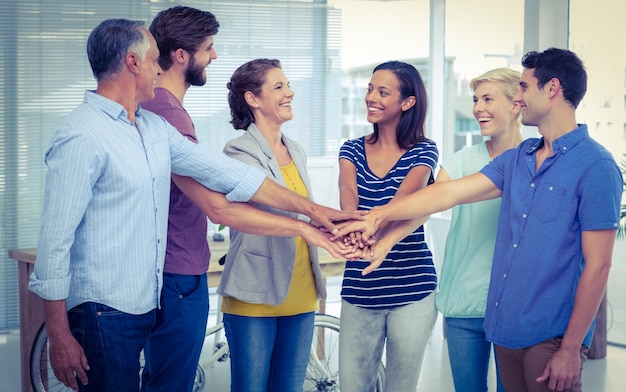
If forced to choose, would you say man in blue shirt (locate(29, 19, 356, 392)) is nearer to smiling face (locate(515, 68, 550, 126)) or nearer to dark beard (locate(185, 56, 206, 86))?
dark beard (locate(185, 56, 206, 86))

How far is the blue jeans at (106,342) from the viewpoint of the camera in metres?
2.05

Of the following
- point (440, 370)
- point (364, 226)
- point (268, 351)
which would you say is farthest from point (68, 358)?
point (440, 370)

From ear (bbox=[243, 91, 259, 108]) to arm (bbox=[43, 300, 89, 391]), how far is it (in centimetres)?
106

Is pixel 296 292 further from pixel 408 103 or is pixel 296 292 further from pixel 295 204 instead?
pixel 408 103

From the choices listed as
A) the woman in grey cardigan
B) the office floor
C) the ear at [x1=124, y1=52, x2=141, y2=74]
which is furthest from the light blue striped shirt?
the office floor

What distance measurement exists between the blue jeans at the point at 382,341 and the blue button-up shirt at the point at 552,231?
1.20 ft

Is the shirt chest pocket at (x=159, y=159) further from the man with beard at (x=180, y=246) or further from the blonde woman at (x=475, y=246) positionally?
the blonde woman at (x=475, y=246)

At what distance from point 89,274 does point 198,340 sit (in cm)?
71

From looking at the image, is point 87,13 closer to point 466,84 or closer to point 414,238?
point 466,84

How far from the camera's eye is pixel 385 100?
2.75 meters

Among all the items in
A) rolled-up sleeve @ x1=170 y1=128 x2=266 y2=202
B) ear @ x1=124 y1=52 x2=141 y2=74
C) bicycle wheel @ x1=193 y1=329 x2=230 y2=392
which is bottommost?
bicycle wheel @ x1=193 y1=329 x2=230 y2=392

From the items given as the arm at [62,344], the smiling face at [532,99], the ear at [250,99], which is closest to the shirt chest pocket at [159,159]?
the arm at [62,344]

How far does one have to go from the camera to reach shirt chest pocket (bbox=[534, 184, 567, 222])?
2197 millimetres

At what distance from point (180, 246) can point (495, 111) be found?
3.53 feet
